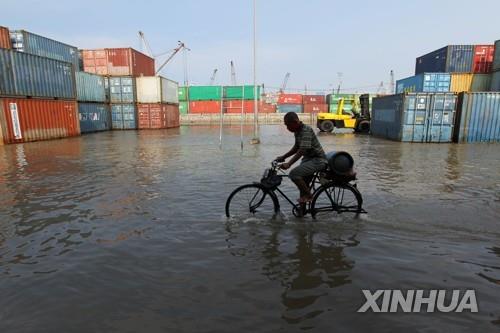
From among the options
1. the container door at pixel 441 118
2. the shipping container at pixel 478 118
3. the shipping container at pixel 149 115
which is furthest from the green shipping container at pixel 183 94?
the shipping container at pixel 478 118

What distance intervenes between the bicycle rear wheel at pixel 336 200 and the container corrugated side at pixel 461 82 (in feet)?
105

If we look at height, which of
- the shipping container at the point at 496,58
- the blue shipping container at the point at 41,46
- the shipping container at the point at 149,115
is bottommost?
the shipping container at the point at 149,115

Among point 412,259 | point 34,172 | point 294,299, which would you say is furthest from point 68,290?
point 34,172

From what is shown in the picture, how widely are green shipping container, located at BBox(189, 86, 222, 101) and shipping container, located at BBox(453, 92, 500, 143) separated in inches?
1826

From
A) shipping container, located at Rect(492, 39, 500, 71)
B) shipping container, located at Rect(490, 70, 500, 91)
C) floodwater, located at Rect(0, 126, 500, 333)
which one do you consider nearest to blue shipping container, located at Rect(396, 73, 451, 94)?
shipping container, located at Rect(490, 70, 500, 91)

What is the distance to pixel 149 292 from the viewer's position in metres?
3.60

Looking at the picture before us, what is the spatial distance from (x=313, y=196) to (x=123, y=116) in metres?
34.9

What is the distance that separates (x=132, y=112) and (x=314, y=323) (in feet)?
121

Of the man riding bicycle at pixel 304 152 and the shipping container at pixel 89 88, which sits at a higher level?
the shipping container at pixel 89 88

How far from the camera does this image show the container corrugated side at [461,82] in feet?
103

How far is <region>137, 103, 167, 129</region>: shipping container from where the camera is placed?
36.6 m

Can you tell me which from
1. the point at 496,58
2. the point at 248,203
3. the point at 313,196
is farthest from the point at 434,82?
the point at 248,203

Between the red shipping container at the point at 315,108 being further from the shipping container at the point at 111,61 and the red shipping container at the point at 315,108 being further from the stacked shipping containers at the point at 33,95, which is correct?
the stacked shipping containers at the point at 33,95

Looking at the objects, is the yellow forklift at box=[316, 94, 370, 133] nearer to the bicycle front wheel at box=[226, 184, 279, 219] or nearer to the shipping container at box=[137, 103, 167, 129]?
the shipping container at box=[137, 103, 167, 129]
